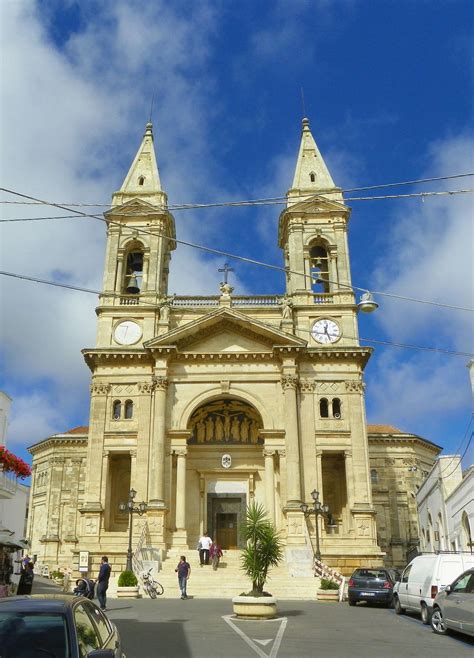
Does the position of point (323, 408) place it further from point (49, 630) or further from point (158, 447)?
point (49, 630)

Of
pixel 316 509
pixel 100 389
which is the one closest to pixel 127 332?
pixel 100 389

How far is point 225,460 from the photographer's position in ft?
114

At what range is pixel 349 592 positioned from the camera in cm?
2183

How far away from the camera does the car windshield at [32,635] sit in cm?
549

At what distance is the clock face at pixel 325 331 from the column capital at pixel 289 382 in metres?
3.13

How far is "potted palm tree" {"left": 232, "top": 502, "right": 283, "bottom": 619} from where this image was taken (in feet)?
55.2

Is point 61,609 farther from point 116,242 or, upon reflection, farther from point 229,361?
point 116,242

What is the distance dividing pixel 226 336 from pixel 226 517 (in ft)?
32.0

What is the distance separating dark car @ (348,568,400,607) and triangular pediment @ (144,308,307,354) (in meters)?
13.8

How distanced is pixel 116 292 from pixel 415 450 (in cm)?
3041

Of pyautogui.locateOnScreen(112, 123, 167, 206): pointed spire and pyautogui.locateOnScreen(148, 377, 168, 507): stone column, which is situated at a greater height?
pyautogui.locateOnScreen(112, 123, 167, 206): pointed spire

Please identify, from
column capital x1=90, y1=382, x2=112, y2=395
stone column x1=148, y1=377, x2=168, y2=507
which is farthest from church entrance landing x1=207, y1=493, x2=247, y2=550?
column capital x1=90, y1=382, x2=112, y2=395

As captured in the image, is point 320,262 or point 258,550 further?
point 320,262

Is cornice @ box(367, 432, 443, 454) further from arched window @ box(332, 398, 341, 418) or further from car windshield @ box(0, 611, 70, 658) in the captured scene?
car windshield @ box(0, 611, 70, 658)
